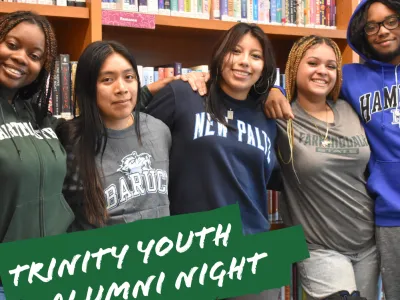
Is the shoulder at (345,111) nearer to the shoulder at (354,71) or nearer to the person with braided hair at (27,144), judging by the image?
the shoulder at (354,71)

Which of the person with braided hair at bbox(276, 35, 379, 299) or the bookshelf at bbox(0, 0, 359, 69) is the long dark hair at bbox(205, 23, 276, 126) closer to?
the person with braided hair at bbox(276, 35, 379, 299)

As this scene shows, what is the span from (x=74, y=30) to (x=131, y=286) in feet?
3.86

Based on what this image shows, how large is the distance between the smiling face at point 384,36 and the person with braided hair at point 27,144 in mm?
1241

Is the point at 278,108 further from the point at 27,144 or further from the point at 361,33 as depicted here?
the point at 27,144

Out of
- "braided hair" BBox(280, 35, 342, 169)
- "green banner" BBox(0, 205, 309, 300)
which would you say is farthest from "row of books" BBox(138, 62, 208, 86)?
"green banner" BBox(0, 205, 309, 300)

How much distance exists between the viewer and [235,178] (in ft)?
5.34

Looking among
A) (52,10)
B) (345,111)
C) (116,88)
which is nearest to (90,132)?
(116,88)

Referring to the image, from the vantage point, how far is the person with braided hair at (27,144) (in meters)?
1.26

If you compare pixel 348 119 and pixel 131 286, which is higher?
pixel 348 119

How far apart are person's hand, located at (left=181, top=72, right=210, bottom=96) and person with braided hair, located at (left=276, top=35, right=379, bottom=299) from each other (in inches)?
13.8

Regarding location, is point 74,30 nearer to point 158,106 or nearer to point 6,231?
point 158,106

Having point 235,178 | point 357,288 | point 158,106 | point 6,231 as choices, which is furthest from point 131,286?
point 357,288

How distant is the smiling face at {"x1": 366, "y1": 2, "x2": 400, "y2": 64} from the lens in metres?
1.95

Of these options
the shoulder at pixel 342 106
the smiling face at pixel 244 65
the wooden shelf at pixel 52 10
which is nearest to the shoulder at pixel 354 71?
the shoulder at pixel 342 106
